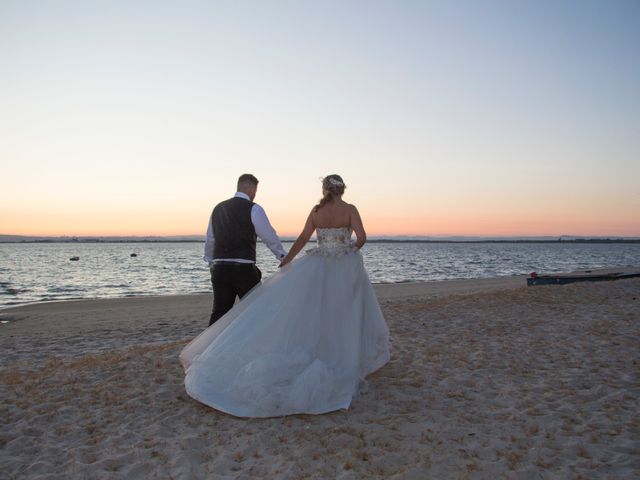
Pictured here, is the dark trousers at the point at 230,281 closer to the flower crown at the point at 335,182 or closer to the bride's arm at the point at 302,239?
the bride's arm at the point at 302,239

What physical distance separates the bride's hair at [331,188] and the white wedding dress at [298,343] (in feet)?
1.04

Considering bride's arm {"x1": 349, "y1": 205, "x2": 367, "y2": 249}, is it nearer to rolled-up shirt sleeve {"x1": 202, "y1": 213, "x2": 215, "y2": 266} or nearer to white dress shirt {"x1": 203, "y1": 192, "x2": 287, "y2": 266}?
white dress shirt {"x1": 203, "y1": 192, "x2": 287, "y2": 266}

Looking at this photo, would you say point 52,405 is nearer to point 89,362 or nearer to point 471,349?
point 89,362

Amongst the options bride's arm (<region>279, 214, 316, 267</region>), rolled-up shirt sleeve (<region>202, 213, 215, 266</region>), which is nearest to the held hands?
bride's arm (<region>279, 214, 316, 267</region>)

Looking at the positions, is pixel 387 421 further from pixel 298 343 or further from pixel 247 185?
pixel 247 185

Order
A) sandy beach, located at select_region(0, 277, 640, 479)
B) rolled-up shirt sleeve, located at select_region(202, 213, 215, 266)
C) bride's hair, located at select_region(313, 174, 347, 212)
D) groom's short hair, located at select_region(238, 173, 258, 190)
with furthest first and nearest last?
rolled-up shirt sleeve, located at select_region(202, 213, 215, 266) → groom's short hair, located at select_region(238, 173, 258, 190) → bride's hair, located at select_region(313, 174, 347, 212) → sandy beach, located at select_region(0, 277, 640, 479)

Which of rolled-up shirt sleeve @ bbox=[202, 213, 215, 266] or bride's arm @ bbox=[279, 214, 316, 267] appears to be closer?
bride's arm @ bbox=[279, 214, 316, 267]

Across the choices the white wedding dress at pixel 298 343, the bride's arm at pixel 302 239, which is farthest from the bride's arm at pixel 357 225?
the bride's arm at pixel 302 239

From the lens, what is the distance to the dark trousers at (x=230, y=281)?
6016 millimetres

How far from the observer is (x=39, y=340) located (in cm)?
1207

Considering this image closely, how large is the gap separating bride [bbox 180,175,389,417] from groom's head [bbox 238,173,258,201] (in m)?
0.85

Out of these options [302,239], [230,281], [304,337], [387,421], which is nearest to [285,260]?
[302,239]

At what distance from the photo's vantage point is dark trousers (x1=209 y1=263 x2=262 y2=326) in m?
6.02

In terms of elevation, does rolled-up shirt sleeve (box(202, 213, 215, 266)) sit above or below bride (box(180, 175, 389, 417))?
above
